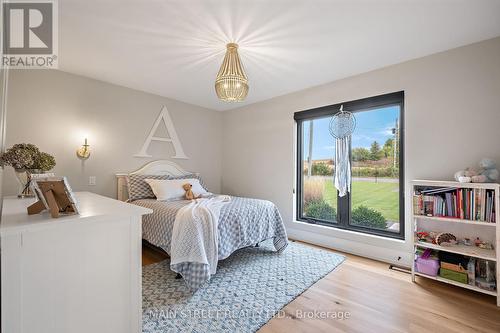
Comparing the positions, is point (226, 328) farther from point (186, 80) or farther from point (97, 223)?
point (186, 80)

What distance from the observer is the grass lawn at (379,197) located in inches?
109

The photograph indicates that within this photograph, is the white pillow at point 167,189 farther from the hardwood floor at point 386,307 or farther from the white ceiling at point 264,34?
the hardwood floor at point 386,307

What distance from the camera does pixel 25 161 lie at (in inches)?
61.4

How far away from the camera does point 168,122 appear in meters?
3.85

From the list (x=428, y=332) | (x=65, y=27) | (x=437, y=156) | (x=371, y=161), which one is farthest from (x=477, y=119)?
(x=65, y=27)

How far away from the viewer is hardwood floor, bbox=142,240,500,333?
5.27 ft

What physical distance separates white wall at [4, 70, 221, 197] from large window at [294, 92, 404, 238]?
7.37 feet

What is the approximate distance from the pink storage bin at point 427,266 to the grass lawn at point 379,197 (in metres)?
0.62

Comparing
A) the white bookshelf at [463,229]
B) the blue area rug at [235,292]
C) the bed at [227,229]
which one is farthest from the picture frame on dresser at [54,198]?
the white bookshelf at [463,229]

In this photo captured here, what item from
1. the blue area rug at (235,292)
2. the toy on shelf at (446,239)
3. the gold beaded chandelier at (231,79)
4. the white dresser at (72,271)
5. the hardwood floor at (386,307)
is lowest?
the hardwood floor at (386,307)

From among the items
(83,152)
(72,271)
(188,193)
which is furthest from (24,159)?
(188,193)

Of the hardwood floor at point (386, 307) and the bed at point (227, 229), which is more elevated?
the bed at point (227, 229)

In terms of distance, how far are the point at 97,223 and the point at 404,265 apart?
307 centimetres

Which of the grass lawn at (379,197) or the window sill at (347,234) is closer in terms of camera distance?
the window sill at (347,234)
